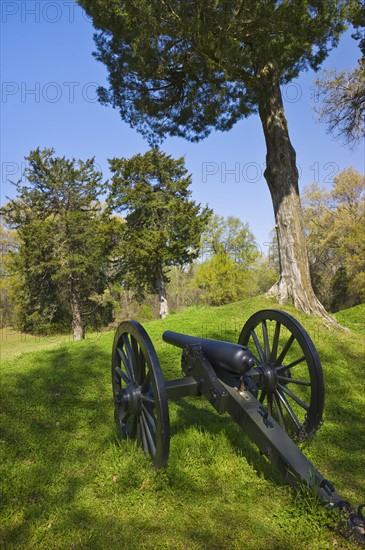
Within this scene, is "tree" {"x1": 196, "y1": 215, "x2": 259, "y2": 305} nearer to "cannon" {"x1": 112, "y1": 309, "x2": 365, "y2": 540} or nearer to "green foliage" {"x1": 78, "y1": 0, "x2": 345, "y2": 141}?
"green foliage" {"x1": 78, "y1": 0, "x2": 345, "y2": 141}

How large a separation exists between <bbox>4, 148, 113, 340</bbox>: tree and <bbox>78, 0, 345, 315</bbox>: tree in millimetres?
16293

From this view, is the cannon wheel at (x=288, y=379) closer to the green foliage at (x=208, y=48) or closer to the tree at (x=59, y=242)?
the green foliage at (x=208, y=48)

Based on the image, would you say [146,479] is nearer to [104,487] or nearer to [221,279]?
[104,487]

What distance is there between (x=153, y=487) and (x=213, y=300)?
1204 inches

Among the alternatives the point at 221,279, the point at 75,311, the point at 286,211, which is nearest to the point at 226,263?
the point at 221,279

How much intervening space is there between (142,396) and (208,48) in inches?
277

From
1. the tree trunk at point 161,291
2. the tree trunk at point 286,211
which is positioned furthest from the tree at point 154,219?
the tree trunk at point 286,211

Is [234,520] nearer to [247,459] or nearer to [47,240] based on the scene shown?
[247,459]

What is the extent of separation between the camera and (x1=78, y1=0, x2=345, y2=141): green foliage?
699cm

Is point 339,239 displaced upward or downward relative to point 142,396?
upward

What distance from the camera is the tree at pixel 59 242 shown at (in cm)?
2644

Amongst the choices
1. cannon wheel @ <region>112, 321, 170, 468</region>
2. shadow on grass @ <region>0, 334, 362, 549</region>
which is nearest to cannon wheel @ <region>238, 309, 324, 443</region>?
shadow on grass @ <region>0, 334, 362, 549</region>

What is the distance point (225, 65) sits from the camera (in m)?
7.86

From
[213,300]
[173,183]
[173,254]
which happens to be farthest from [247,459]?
[213,300]
